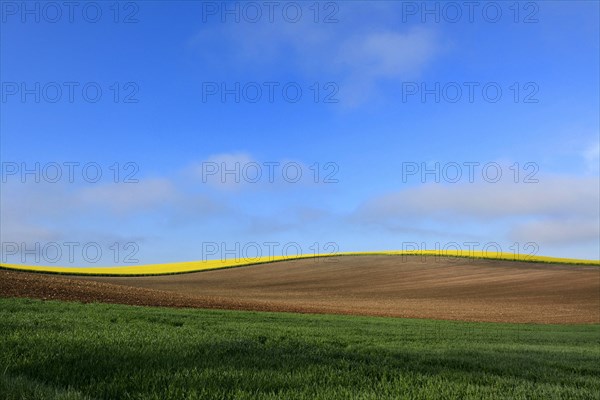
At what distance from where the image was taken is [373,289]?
2073 inches

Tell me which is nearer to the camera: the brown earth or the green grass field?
the green grass field

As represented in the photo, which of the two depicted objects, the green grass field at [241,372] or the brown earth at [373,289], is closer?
the green grass field at [241,372]

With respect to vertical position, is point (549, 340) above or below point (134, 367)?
below

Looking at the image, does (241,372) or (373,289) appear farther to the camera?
(373,289)

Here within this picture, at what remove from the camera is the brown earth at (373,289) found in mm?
29062

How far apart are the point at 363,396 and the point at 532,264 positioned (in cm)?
7109

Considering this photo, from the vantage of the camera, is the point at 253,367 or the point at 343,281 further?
the point at 343,281

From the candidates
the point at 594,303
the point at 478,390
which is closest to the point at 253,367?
the point at 478,390

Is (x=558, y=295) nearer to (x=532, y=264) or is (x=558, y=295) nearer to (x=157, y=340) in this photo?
(x=532, y=264)

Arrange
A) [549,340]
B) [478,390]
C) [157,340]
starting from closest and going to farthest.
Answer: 1. [478,390]
2. [157,340]
3. [549,340]

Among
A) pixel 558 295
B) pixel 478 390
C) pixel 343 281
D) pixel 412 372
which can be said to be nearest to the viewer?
pixel 478 390

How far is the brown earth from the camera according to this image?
2906cm

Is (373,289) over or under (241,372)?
under

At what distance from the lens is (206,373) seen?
6363mm
